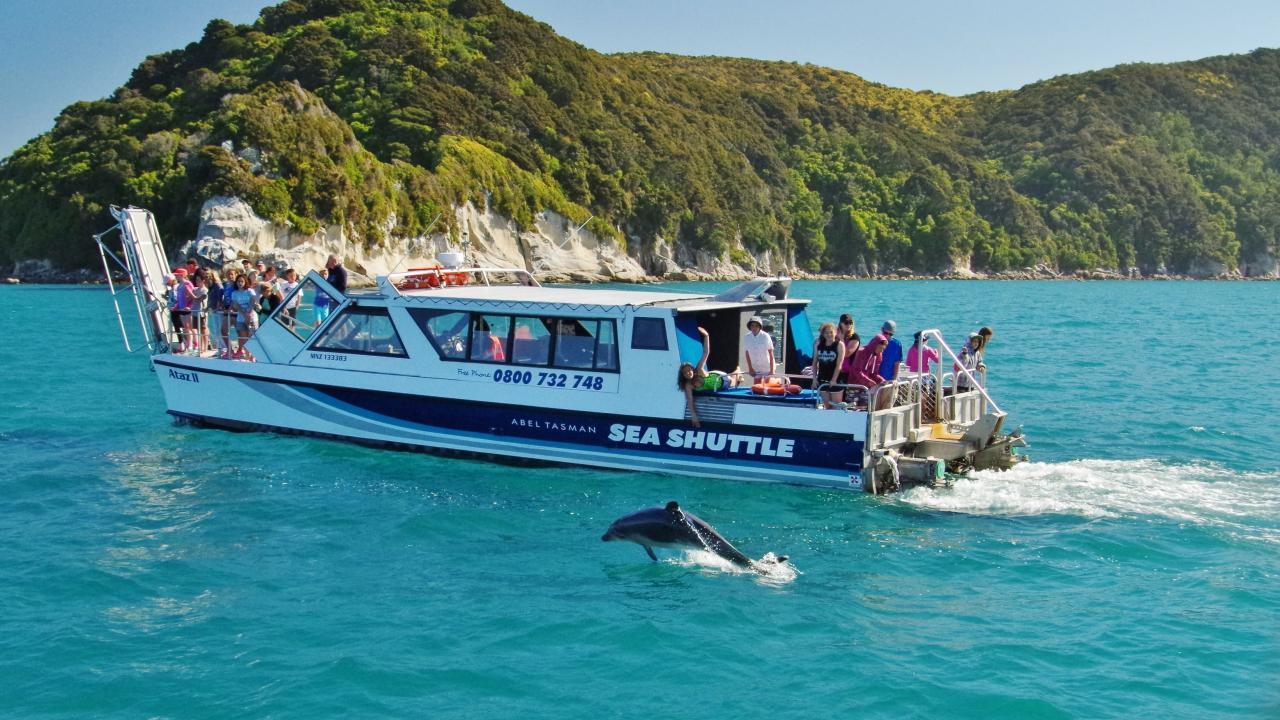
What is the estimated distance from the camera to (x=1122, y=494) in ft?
48.2

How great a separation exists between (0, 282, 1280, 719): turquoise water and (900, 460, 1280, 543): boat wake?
0.06m

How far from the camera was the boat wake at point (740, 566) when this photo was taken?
11391mm

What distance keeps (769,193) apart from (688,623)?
142636mm

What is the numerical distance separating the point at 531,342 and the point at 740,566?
5.97m

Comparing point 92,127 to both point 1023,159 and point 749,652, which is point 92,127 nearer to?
point 749,652

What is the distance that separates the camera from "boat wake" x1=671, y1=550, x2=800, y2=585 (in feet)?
37.4

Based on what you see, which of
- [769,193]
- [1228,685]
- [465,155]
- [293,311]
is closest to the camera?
[1228,685]

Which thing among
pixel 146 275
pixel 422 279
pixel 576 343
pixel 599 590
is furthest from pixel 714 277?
pixel 599 590

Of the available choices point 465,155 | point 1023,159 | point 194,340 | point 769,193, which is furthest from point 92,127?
point 1023,159

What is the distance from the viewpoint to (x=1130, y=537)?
1273 centimetres

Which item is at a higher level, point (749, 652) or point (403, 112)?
point (403, 112)

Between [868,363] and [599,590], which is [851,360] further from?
[599,590]

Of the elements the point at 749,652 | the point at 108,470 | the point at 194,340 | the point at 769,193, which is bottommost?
the point at 749,652

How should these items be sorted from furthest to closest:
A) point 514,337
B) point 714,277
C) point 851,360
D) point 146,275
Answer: point 714,277
point 146,275
point 514,337
point 851,360
